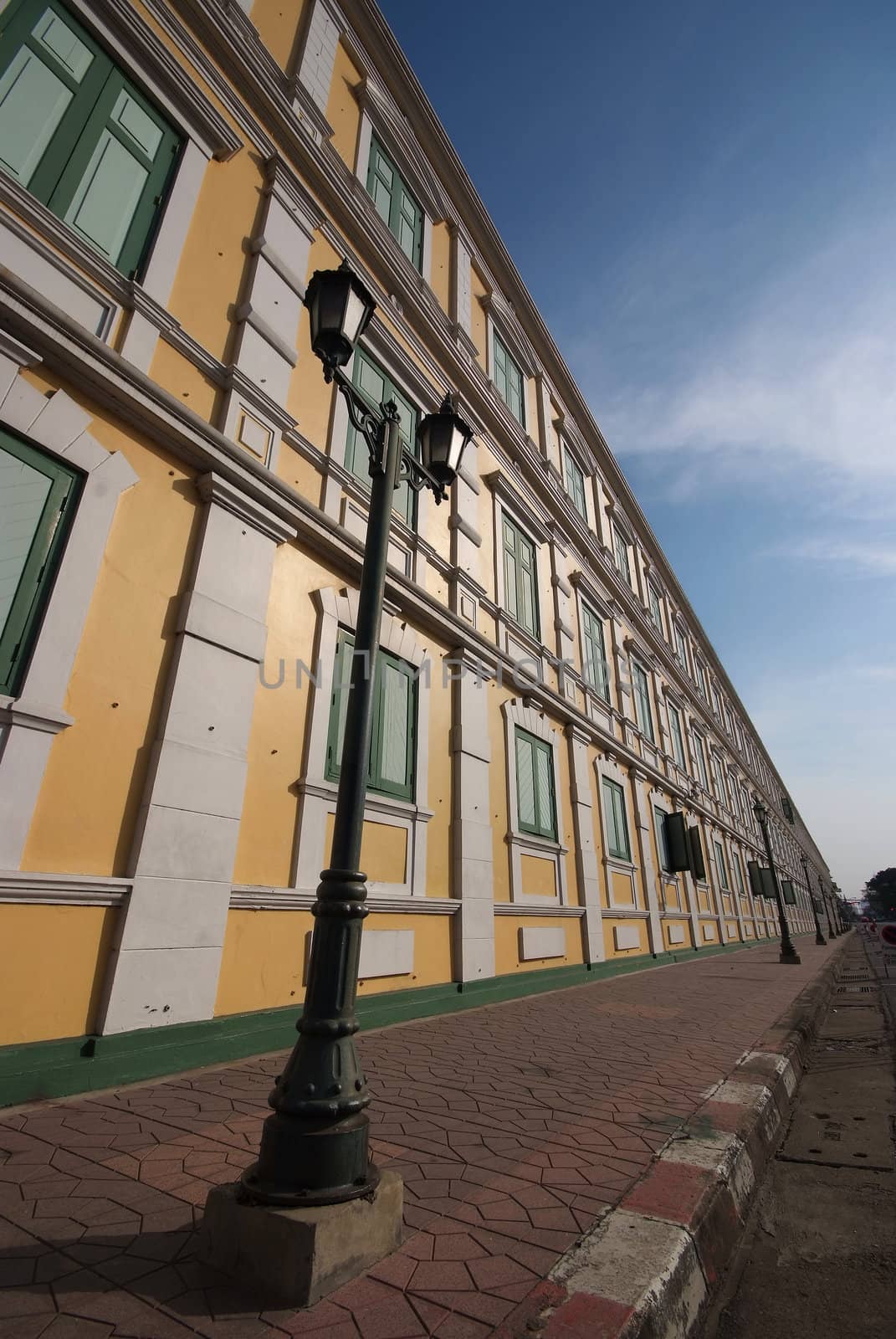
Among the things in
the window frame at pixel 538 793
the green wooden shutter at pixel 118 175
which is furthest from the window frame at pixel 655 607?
the green wooden shutter at pixel 118 175

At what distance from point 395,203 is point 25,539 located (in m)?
8.70

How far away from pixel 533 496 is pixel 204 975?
Result: 403 inches

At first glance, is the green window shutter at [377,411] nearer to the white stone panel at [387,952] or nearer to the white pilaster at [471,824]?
the white pilaster at [471,824]

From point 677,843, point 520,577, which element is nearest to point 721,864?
point 677,843

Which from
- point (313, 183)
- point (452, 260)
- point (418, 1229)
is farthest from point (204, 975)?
point (452, 260)

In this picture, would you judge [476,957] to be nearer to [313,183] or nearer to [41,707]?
[41,707]

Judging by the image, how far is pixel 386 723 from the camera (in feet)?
22.7

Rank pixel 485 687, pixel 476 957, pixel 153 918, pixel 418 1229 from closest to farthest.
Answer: pixel 418 1229, pixel 153 918, pixel 476 957, pixel 485 687

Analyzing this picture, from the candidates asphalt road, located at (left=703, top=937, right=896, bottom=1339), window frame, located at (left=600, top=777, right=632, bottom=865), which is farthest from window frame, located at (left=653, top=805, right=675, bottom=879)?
asphalt road, located at (left=703, top=937, right=896, bottom=1339)

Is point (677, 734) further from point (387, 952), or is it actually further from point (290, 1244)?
point (290, 1244)

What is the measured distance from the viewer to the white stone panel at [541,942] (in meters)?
8.50

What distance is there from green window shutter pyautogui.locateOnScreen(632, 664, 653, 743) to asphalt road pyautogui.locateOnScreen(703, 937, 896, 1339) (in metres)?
11.8

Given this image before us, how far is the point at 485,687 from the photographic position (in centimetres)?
891

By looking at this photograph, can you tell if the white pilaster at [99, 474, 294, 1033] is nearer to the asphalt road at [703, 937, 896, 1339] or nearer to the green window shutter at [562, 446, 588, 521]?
the asphalt road at [703, 937, 896, 1339]
